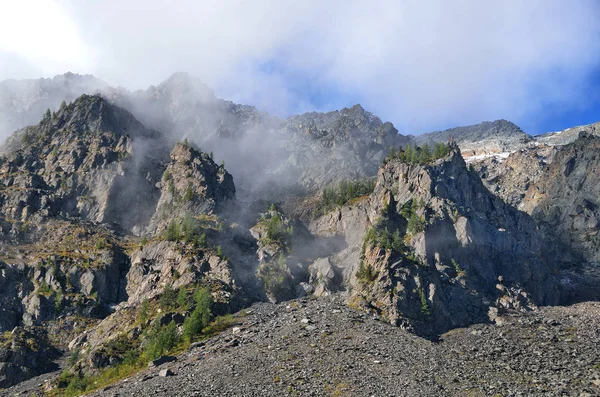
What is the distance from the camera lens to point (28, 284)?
166m

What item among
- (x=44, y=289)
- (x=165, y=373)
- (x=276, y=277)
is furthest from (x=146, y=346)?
(x=44, y=289)

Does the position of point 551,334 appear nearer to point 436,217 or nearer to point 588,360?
point 588,360

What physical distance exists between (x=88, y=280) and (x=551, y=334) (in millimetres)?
129262

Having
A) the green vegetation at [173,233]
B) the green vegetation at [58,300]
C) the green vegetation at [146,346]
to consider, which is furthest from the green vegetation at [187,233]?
the green vegetation at [146,346]

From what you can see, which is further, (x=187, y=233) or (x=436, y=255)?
(x=187, y=233)

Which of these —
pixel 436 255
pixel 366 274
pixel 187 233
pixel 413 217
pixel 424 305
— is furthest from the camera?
pixel 187 233

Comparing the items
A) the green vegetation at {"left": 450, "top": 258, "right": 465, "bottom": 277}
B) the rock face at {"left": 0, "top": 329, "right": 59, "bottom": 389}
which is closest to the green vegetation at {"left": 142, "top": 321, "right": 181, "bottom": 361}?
the rock face at {"left": 0, "top": 329, "right": 59, "bottom": 389}

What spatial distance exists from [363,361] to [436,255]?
67987mm

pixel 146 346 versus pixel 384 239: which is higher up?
pixel 384 239

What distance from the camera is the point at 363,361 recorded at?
9219cm

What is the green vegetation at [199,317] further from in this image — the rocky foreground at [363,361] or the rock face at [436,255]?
the rock face at [436,255]

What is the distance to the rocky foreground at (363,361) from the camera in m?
83.1

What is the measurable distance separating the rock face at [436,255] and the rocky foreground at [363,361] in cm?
941

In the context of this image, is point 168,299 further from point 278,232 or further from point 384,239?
point 384,239
